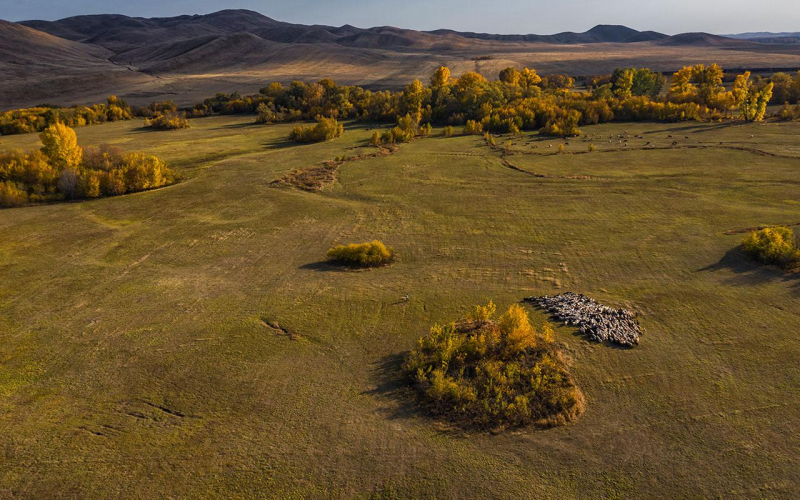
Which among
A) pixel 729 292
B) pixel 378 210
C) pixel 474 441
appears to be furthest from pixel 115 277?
pixel 729 292

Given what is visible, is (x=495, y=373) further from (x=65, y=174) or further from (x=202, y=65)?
(x=202, y=65)

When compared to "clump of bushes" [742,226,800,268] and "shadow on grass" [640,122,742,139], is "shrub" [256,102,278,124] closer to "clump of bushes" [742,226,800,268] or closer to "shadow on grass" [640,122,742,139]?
"shadow on grass" [640,122,742,139]

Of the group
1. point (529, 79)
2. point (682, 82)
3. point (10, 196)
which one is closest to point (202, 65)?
point (529, 79)

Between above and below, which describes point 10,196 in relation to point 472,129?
below

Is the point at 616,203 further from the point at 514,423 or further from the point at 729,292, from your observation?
the point at 514,423

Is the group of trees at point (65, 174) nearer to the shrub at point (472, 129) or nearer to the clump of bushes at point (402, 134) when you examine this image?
the clump of bushes at point (402, 134)
